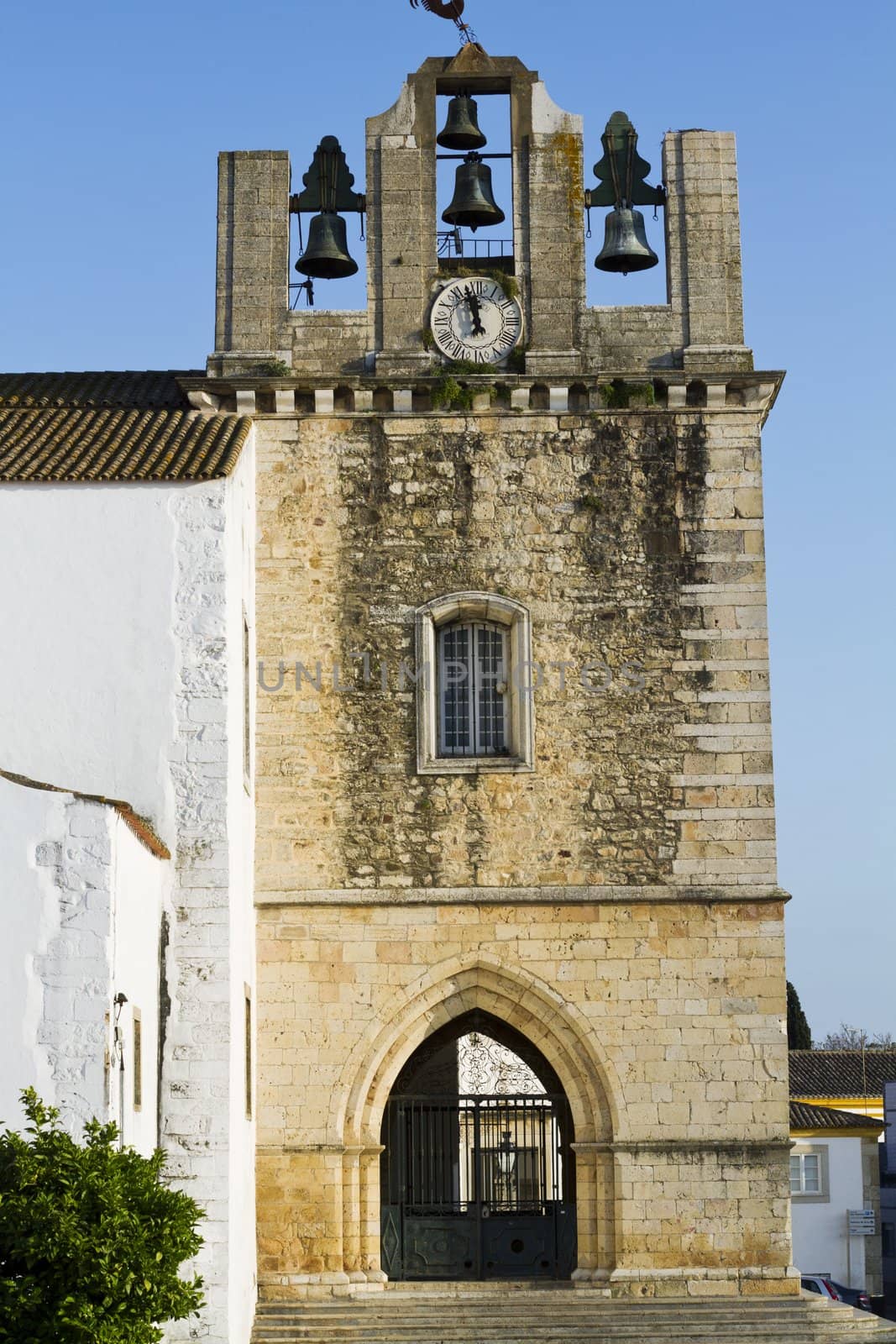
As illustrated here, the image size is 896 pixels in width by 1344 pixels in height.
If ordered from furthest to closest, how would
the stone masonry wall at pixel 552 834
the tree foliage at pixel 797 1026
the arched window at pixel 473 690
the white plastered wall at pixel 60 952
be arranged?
the tree foliage at pixel 797 1026, the arched window at pixel 473 690, the stone masonry wall at pixel 552 834, the white plastered wall at pixel 60 952

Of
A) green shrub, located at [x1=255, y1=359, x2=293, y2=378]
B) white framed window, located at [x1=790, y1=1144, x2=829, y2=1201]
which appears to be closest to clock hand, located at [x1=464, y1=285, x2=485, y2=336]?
green shrub, located at [x1=255, y1=359, x2=293, y2=378]

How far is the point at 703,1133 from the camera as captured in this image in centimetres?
1792

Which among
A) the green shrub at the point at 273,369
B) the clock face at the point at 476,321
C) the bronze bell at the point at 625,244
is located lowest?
the green shrub at the point at 273,369

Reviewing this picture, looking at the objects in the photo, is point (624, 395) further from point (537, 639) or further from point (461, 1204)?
point (461, 1204)

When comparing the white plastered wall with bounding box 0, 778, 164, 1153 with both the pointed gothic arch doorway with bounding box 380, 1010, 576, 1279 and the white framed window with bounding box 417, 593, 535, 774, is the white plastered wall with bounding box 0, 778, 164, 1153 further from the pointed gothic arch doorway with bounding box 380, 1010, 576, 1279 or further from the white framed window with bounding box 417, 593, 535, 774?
the pointed gothic arch doorway with bounding box 380, 1010, 576, 1279

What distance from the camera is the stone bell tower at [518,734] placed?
59.0 feet

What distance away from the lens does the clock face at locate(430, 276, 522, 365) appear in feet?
63.9

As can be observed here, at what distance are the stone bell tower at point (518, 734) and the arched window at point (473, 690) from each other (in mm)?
29

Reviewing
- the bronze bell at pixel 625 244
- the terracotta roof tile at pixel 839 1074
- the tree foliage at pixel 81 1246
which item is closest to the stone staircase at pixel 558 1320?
the tree foliage at pixel 81 1246

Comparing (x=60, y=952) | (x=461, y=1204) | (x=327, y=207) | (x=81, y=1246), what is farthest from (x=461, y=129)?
(x=81, y=1246)

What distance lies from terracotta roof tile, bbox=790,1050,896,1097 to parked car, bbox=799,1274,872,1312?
265 inches

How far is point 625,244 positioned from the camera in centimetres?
1966

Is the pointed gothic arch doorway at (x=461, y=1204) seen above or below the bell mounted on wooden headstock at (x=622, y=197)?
below

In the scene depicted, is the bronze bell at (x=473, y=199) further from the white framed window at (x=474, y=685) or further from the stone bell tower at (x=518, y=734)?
the white framed window at (x=474, y=685)
